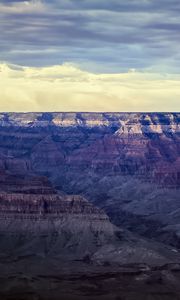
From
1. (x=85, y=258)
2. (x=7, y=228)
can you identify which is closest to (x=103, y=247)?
(x=85, y=258)

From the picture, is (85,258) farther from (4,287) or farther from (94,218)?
(4,287)

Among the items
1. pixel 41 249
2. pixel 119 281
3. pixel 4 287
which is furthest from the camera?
pixel 41 249

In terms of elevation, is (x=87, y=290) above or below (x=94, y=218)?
below

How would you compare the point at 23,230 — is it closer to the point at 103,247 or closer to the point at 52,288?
the point at 103,247

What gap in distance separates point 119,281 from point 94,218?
120 feet

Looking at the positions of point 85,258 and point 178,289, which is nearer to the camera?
point 178,289

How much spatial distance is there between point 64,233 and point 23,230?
7832mm

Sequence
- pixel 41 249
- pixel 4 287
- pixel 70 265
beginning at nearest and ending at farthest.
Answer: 1. pixel 4 287
2. pixel 70 265
3. pixel 41 249

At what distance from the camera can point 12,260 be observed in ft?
582

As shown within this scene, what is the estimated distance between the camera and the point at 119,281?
16312cm

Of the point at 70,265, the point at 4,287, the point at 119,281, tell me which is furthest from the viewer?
the point at 70,265

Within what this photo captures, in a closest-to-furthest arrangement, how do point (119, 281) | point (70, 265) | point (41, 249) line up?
point (119, 281) < point (70, 265) < point (41, 249)

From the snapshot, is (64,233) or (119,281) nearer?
(119,281)

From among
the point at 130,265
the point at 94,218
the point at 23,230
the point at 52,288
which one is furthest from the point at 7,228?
the point at 52,288
